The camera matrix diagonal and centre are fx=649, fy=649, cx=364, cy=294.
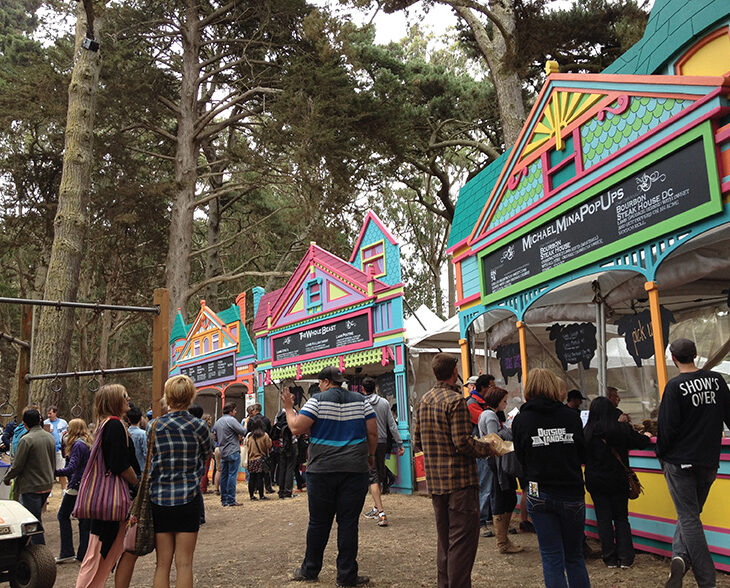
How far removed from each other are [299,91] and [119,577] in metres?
13.3

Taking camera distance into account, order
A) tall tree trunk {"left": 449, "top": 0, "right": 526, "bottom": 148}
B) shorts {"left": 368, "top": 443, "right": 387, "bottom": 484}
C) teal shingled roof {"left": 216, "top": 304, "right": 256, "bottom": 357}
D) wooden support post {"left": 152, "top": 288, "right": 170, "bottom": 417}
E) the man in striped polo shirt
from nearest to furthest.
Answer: the man in striped polo shirt, wooden support post {"left": 152, "top": 288, "right": 170, "bottom": 417}, shorts {"left": 368, "top": 443, "right": 387, "bottom": 484}, tall tree trunk {"left": 449, "top": 0, "right": 526, "bottom": 148}, teal shingled roof {"left": 216, "top": 304, "right": 256, "bottom": 357}

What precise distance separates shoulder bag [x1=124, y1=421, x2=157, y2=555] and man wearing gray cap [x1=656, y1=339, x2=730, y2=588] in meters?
3.52

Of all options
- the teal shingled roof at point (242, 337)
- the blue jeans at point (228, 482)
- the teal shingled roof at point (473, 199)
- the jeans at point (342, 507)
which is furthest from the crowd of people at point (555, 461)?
the teal shingled roof at point (242, 337)

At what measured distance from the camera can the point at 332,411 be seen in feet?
17.9

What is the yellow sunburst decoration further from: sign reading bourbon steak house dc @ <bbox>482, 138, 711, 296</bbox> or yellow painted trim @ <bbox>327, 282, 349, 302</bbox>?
yellow painted trim @ <bbox>327, 282, 349, 302</bbox>

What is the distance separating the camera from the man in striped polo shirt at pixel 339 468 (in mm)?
5387

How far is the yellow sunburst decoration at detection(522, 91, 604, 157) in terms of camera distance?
7.00m

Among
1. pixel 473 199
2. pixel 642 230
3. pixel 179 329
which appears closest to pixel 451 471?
pixel 642 230

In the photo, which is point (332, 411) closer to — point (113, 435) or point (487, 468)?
point (113, 435)

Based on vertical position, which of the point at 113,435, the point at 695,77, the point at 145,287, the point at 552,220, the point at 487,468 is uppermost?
the point at 145,287

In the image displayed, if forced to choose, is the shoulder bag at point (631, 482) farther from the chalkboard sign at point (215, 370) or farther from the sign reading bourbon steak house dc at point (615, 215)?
the chalkboard sign at point (215, 370)

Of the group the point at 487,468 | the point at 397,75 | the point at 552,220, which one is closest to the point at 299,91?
the point at 397,75

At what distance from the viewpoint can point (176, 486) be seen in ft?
14.0

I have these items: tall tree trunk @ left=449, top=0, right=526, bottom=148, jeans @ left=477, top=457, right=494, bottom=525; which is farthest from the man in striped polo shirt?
tall tree trunk @ left=449, top=0, right=526, bottom=148
